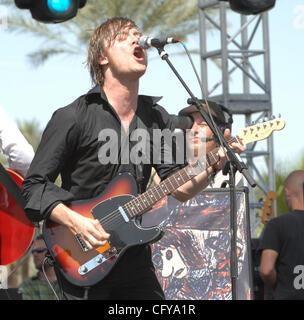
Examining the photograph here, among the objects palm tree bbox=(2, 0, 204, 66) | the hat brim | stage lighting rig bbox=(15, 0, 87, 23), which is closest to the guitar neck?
the hat brim

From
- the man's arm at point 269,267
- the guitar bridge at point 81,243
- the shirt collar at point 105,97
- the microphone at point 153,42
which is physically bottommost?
the man's arm at point 269,267

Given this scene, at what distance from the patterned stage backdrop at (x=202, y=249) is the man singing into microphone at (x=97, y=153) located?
3.82 ft

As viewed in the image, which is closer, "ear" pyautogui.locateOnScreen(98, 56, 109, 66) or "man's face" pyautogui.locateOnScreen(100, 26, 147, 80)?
"man's face" pyautogui.locateOnScreen(100, 26, 147, 80)

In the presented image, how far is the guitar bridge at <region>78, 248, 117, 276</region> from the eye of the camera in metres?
3.31

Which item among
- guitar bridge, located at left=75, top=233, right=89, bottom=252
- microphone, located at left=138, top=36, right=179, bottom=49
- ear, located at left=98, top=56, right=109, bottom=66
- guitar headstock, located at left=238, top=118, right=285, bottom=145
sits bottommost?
guitar bridge, located at left=75, top=233, right=89, bottom=252

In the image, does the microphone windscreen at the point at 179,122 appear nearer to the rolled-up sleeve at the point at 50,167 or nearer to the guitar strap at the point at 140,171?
the guitar strap at the point at 140,171

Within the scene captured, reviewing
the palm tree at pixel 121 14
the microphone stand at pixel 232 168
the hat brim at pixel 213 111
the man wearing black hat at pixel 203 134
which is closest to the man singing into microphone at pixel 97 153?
the microphone stand at pixel 232 168

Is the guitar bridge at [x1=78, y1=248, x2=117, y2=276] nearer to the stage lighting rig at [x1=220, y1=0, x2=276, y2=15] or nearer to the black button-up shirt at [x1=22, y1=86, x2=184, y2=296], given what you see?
the black button-up shirt at [x1=22, y1=86, x2=184, y2=296]

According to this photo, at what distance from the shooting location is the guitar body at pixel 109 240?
3301 millimetres

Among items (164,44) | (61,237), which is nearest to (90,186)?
(61,237)

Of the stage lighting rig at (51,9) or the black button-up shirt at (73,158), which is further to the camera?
the stage lighting rig at (51,9)

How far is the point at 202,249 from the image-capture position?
4.68 metres

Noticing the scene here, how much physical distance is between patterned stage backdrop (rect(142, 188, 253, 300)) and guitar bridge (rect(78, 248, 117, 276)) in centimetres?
121
